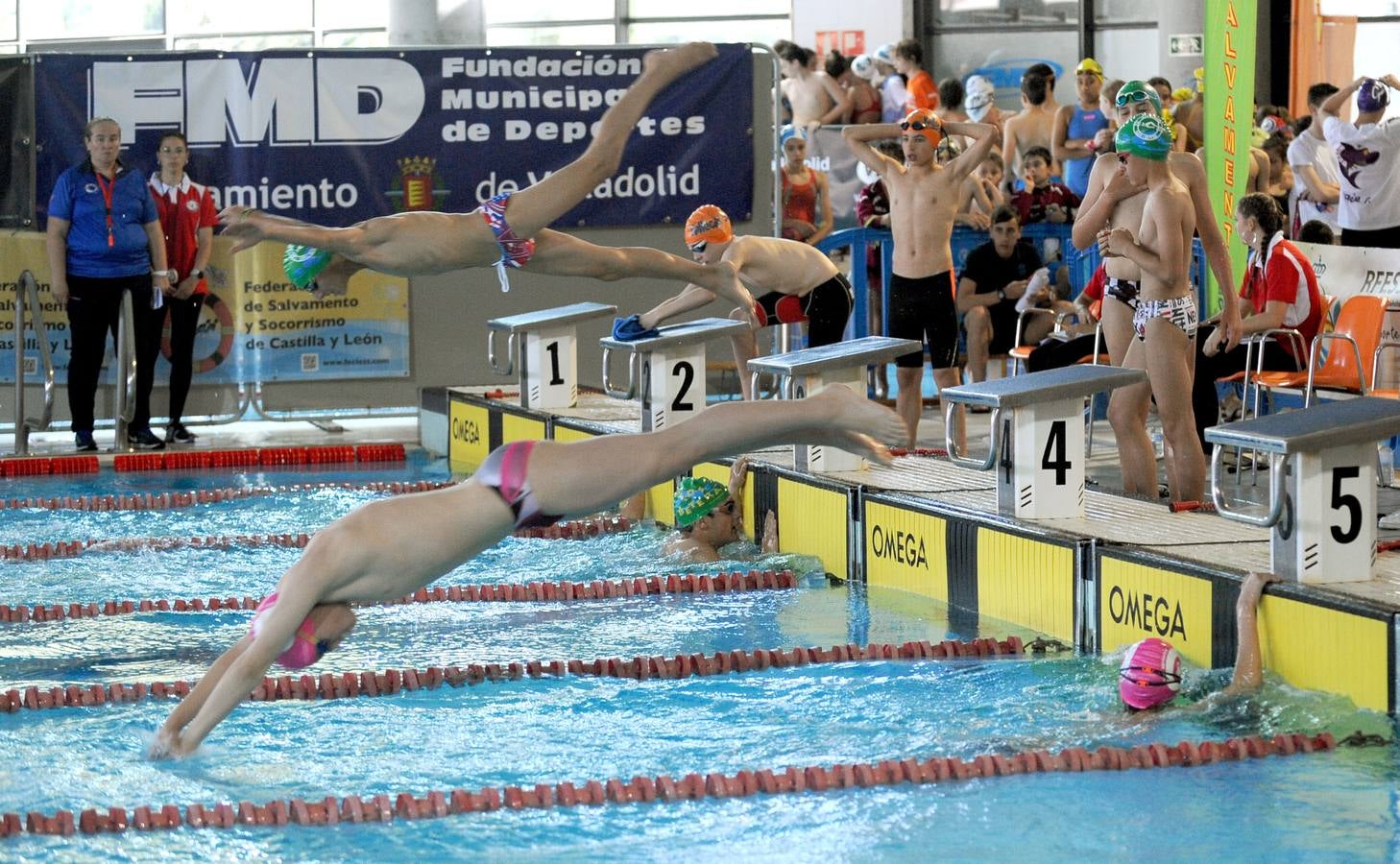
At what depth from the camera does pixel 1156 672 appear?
183 inches

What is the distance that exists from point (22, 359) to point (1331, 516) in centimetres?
722

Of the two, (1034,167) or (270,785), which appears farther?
(1034,167)

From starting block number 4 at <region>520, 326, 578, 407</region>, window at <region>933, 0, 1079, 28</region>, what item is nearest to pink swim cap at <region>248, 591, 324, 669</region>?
starting block number 4 at <region>520, 326, 578, 407</region>

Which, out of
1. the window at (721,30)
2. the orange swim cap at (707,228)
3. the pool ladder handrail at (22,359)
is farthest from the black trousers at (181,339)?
the window at (721,30)

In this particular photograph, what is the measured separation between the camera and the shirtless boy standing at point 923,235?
8.41 m

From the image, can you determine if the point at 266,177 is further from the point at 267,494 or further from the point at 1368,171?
the point at 1368,171

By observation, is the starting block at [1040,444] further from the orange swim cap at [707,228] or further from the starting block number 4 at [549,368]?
the starting block number 4 at [549,368]

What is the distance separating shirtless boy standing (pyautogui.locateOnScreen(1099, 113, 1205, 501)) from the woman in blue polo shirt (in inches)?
214

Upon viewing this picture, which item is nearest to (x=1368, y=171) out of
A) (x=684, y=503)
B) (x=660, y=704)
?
(x=684, y=503)

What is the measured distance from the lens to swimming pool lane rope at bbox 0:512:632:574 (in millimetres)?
7359

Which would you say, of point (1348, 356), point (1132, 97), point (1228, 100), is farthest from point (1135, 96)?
point (1228, 100)

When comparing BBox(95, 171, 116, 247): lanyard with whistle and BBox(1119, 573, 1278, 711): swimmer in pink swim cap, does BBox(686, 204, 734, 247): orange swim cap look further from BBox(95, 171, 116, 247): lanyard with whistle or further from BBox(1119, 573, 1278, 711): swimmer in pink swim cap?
BBox(1119, 573, 1278, 711): swimmer in pink swim cap

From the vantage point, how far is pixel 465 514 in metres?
4.30

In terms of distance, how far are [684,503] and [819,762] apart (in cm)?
247
